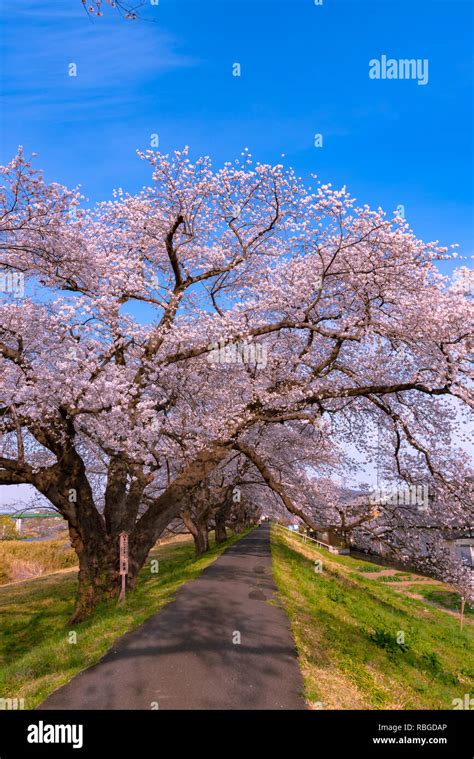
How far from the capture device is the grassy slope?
778cm

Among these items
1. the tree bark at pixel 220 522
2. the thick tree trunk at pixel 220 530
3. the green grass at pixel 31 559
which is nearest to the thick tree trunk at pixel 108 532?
the green grass at pixel 31 559

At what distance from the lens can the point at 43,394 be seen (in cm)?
1158

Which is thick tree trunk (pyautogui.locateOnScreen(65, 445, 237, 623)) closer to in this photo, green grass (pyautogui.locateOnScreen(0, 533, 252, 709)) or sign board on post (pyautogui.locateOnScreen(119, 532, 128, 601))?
green grass (pyautogui.locateOnScreen(0, 533, 252, 709))

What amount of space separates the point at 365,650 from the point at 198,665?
4599 millimetres

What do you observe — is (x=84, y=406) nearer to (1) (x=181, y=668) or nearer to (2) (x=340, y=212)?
(1) (x=181, y=668)

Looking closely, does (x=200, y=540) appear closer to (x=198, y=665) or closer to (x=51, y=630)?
(x=51, y=630)

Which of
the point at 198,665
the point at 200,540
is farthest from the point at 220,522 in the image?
the point at 198,665

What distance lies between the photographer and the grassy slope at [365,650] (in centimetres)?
778

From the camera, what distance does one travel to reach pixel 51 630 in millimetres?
14820

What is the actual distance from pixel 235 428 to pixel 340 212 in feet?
20.6

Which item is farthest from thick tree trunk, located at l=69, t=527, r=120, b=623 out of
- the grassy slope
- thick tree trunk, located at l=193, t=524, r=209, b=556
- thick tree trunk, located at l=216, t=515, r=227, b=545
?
thick tree trunk, located at l=216, t=515, r=227, b=545

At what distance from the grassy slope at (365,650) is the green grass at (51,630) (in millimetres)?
3450

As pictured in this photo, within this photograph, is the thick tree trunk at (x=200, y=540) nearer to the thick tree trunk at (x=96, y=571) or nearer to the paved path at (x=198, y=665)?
the thick tree trunk at (x=96, y=571)

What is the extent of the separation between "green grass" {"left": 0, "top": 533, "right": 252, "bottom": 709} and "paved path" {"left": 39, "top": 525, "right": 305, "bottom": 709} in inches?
16.5
